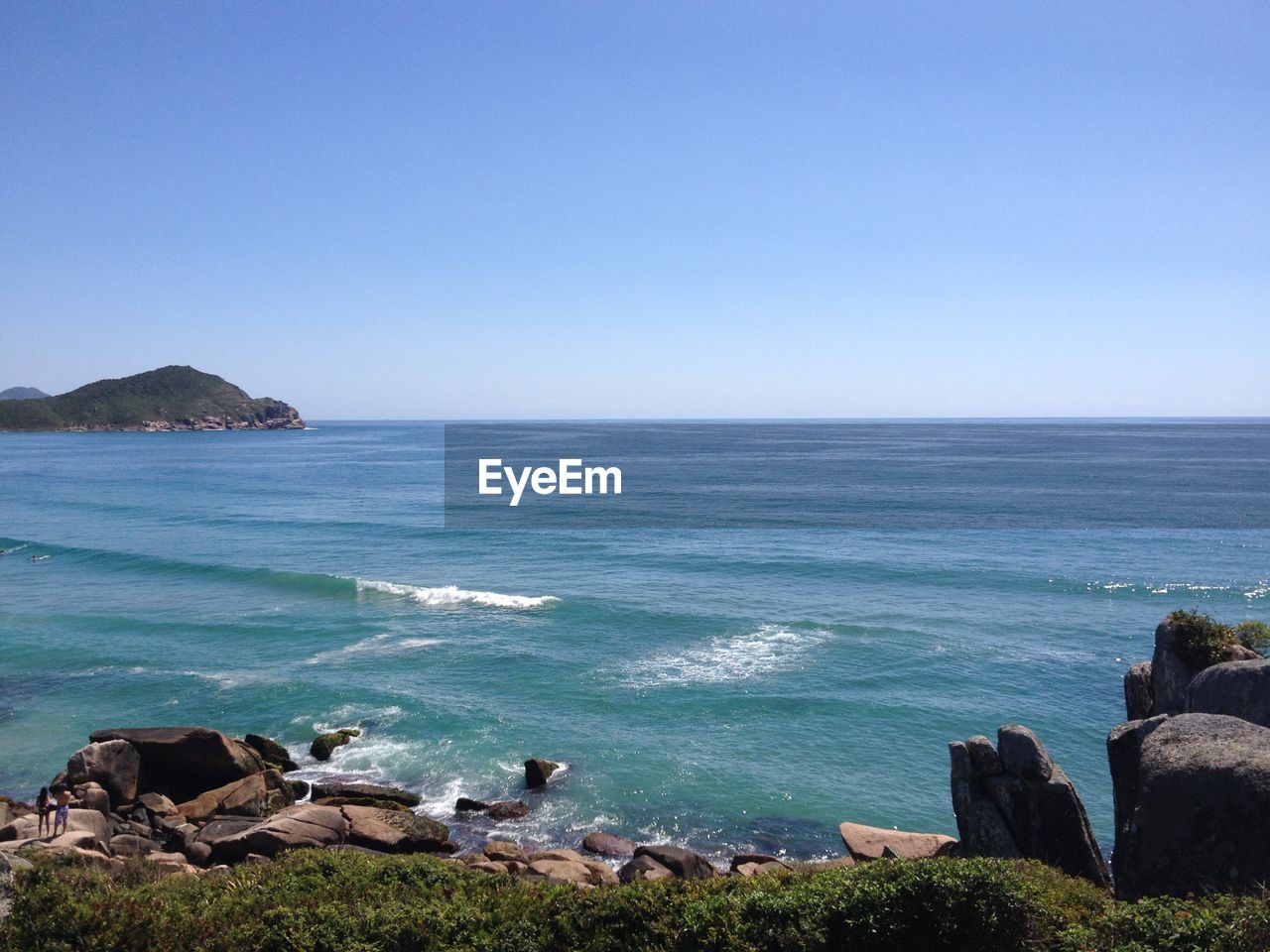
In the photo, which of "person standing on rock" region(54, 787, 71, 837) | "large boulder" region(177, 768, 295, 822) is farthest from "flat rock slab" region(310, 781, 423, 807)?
"person standing on rock" region(54, 787, 71, 837)

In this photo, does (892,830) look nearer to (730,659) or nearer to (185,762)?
(730,659)

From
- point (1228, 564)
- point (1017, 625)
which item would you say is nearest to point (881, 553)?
point (1017, 625)

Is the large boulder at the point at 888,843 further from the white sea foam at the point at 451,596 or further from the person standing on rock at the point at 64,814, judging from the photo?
the white sea foam at the point at 451,596

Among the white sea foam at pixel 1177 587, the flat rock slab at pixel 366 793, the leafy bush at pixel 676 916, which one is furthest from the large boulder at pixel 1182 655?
the white sea foam at pixel 1177 587

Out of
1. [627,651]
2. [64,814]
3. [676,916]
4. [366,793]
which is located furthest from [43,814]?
[627,651]

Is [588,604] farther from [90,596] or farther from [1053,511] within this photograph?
[1053,511]

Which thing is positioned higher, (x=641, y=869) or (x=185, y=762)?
(x=185, y=762)
